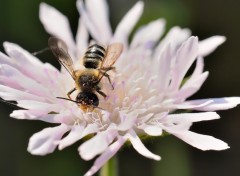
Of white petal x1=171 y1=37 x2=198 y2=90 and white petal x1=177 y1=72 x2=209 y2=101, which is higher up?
white petal x1=171 y1=37 x2=198 y2=90

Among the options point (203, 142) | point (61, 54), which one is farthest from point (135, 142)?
point (61, 54)

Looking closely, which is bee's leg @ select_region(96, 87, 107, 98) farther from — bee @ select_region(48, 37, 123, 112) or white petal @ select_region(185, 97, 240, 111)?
white petal @ select_region(185, 97, 240, 111)

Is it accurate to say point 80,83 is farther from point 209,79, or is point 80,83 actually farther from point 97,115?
point 209,79

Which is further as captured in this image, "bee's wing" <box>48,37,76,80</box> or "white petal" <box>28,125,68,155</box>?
"bee's wing" <box>48,37,76,80</box>

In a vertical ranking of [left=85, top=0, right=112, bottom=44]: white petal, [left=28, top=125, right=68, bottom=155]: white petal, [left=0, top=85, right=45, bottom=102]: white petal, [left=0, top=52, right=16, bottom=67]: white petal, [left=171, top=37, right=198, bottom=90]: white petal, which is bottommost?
[left=28, top=125, right=68, bottom=155]: white petal

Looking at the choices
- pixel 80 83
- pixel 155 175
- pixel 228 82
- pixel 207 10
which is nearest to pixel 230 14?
pixel 207 10

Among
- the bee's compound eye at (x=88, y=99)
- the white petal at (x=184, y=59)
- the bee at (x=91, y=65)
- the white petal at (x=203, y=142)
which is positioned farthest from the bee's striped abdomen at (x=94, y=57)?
the white petal at (x=203, y=142)

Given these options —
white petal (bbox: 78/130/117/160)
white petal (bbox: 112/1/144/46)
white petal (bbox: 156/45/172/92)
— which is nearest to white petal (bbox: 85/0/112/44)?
white petal (bbox: 112/1/144/46)
